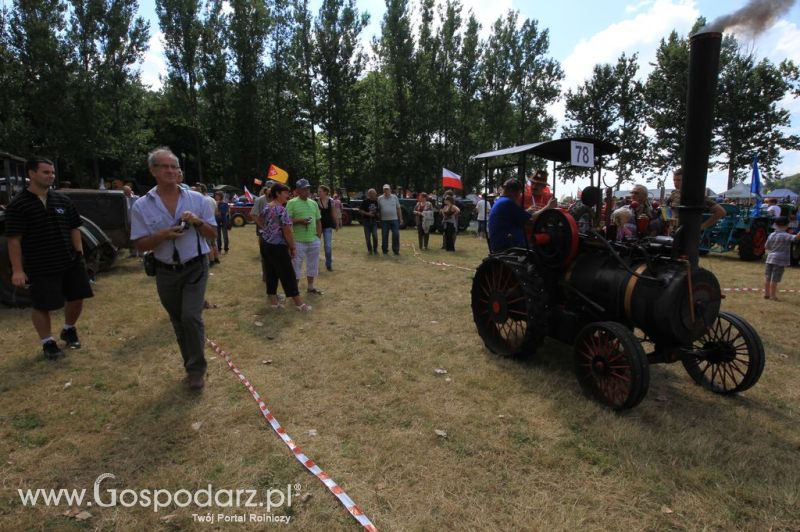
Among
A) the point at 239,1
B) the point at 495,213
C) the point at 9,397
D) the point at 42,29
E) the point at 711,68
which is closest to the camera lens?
the point at 711,68

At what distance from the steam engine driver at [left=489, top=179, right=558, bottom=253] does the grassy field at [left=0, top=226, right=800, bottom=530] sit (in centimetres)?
112

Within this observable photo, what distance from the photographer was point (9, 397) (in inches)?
139

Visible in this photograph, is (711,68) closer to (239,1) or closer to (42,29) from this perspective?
(42,29)

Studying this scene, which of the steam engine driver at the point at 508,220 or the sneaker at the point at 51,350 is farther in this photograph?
the steam engine driver at the point at 508,220

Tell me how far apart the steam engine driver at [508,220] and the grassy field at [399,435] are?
1.12 m

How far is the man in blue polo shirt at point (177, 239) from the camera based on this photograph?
324 cm

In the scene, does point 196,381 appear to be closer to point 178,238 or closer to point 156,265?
point 156,265

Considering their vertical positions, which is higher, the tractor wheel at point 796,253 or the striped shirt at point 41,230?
the striped shirt at point 41,230

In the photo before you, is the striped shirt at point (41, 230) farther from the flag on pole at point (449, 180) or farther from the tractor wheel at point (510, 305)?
the flag on pole at point (449, 180)

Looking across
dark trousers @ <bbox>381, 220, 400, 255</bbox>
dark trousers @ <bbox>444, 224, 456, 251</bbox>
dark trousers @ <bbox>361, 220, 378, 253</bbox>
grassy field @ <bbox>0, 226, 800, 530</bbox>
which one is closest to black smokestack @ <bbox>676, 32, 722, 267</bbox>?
grassy field @ <bbox>0, 226, 800, 530</bbox>

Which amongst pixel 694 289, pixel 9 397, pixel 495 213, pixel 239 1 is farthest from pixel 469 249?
pixel 239 1

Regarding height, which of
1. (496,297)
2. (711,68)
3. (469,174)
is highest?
(469,174)

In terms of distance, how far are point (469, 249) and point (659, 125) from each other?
2250 cm

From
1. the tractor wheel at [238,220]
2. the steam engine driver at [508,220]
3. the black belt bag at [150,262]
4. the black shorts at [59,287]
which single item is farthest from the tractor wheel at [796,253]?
the tractor wheel at [238,220]
